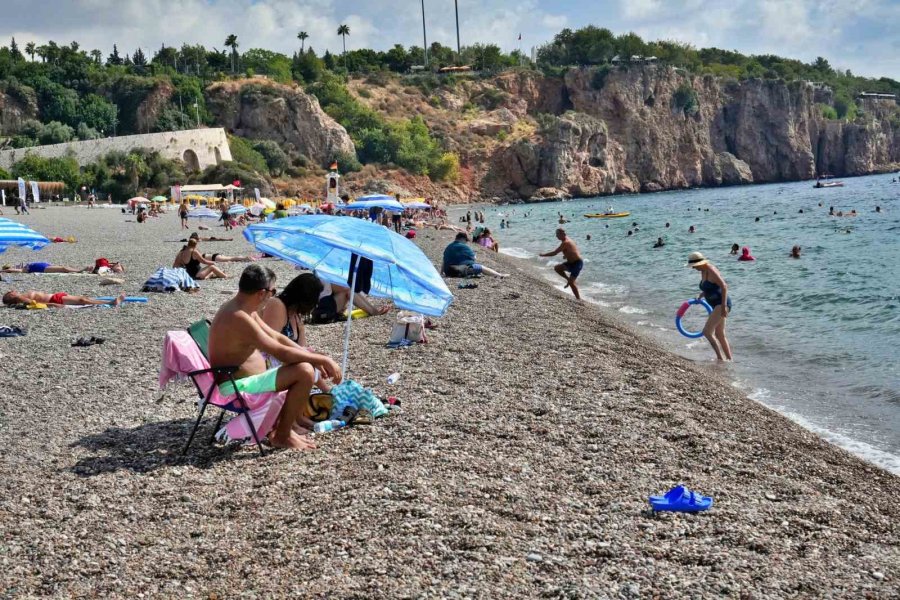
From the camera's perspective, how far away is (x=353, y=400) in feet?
21.6

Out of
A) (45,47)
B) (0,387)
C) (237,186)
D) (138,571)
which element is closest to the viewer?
(138,571)

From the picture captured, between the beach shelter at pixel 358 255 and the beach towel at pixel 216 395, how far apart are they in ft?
3.93

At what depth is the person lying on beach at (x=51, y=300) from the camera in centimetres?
1267

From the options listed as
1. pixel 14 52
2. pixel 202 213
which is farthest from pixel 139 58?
pixel 202 213

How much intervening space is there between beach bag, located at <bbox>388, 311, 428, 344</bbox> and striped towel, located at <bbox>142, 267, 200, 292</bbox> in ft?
19.0

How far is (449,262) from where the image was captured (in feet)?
59.2

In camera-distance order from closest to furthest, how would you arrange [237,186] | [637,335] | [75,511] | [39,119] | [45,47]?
1. [75,511]
2. [637,335]
3. [237,186]
4. [39,119]
5. [45,47]

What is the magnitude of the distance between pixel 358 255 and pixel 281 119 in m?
78.0

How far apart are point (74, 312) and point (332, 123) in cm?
7421

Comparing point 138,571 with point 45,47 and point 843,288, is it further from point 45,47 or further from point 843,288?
point 45,47

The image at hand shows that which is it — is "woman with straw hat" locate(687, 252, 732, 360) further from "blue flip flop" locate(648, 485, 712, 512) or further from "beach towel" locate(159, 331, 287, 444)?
"beach towel" locate(159, 331, 287, 444)

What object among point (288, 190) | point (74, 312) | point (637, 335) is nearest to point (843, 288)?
point (637, 335)

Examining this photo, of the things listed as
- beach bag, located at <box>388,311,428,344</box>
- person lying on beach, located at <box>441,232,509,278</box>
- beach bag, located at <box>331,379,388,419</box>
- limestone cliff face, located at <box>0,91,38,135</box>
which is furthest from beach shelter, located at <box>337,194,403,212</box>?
limestone cliff face, located at <box>0,91,38,135</box>

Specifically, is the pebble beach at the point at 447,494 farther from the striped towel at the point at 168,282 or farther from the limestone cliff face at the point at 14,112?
the limestone cliff face at the point at 14,112
